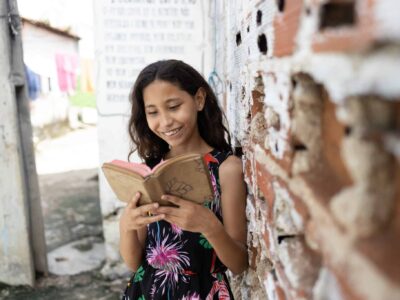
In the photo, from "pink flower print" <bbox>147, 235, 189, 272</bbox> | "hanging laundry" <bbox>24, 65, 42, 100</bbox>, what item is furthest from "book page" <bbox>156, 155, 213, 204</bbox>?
"hanging laundry" <bbox>24, 65, 42, 100</bbox>

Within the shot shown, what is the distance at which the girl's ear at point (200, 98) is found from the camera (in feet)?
5.09

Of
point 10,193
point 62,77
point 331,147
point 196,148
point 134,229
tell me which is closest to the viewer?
point 331,147

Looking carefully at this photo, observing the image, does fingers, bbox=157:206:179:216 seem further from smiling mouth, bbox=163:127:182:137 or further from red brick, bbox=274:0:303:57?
red brick, bbox=274:0:303:57

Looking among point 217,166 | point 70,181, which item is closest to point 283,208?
point 217,166

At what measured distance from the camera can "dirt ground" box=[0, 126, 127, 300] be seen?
3195mm

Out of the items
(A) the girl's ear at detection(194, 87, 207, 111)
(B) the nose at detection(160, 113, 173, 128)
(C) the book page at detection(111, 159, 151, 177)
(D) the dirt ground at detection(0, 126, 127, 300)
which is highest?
(A) the girl's ear at detection(194, 87, 207, 111)

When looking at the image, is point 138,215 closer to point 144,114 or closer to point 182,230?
point 182,230

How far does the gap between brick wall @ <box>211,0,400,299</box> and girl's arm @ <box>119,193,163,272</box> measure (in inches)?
14.7

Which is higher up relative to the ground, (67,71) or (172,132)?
(67,71)

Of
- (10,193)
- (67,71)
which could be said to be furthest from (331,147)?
(67,71)

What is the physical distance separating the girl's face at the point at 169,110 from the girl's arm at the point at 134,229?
0.31 meters

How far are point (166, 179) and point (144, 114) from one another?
57cm

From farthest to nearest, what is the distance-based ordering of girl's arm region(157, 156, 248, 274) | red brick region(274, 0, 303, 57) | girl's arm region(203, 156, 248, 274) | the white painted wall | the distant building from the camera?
the distant building, the white painted wall, girl's arm region(203, 156, 248, 274), girl's arm region(157, 156, 248, 274), red brick region(274, 0, 303, 57)

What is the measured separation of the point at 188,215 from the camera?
1.20 m
